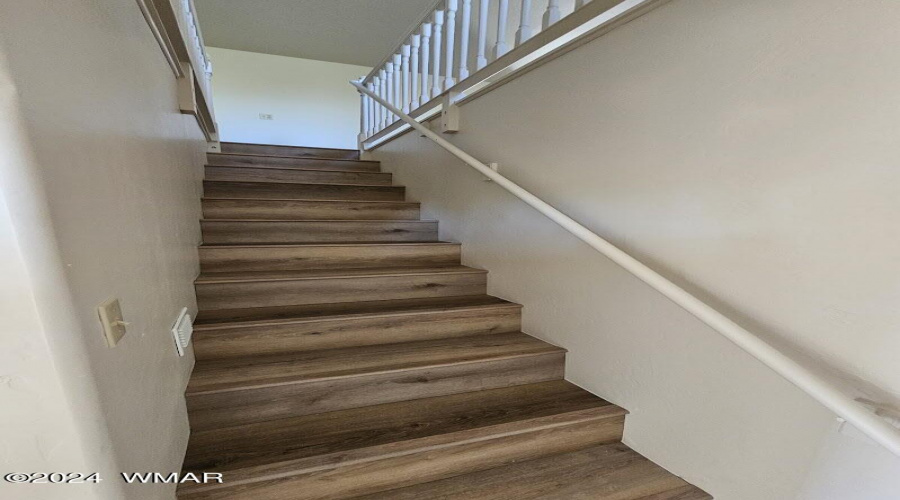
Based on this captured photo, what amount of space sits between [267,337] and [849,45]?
1.76 metres

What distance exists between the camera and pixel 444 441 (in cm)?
111

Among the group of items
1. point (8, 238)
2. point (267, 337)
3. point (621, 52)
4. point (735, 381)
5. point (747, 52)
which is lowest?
point (267, 337)

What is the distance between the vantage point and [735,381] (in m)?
0.94

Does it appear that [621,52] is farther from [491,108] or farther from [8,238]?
[8,238]

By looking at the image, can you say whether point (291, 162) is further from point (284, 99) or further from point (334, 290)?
point (284, 99)

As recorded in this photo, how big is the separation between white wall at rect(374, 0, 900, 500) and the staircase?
22 cm

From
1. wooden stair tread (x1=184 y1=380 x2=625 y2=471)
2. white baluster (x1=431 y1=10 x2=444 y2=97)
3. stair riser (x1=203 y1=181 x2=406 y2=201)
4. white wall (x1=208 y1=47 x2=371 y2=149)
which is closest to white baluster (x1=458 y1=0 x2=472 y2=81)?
white baluster (x1=431 y1=10 x2=444 y2=97)

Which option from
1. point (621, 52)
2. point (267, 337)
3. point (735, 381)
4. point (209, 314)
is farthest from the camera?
point (209, 314)

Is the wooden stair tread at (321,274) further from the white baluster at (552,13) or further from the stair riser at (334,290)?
the white baluster at (552,13)

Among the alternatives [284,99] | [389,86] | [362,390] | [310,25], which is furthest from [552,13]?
[284,99]

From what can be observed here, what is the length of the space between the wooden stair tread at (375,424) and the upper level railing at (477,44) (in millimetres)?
1298

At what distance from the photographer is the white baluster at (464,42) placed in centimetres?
193

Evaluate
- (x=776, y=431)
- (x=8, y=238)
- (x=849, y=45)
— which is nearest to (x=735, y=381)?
(x=776, y=431)

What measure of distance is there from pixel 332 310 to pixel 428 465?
2.49 ft
